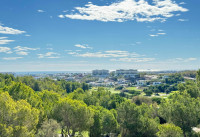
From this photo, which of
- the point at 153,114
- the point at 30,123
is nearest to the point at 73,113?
the point at 30,123

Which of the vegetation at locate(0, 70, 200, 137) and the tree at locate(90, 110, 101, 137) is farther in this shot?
the tree at locate(90, 110, 101, 137)

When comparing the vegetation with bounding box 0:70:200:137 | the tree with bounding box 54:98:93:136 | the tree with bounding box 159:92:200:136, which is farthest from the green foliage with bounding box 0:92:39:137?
the tree with bounding box 159:92:200:136

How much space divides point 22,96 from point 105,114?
Result: 18.7m

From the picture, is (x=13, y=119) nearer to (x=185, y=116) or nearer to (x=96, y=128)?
(x=96, y=128)

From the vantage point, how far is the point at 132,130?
41500 millimetres

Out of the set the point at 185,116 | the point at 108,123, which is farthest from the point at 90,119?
the point at 185,116

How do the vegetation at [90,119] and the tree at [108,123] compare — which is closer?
the vegetation at [90,119]

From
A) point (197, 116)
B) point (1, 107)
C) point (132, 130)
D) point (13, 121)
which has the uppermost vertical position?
point (1, 107)

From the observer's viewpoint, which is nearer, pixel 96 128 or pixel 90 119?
pixel 90 119

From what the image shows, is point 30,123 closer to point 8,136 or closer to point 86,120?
point 8,136

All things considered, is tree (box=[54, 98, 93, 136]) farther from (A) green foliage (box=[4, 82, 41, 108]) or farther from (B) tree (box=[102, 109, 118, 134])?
(A) green foliage (box=[4, 82, 41, 108])

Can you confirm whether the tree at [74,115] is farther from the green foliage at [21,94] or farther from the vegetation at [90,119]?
the green foliage at [21,94]

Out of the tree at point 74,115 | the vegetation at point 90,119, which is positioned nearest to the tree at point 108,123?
the vegetation at point 90,119

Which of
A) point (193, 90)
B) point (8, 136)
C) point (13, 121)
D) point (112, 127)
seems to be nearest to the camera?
point (8, 136)
